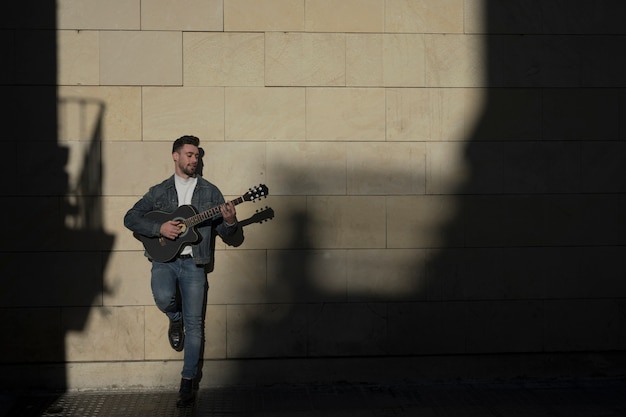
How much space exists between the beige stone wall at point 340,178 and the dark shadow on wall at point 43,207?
28 mm

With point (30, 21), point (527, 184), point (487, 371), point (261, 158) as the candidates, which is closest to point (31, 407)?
point (261, 158)

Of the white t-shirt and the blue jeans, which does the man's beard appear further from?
the blue jeans

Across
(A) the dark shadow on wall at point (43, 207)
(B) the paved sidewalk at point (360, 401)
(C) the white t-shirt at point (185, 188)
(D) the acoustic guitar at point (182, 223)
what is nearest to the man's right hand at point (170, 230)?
(D) the acoustic guitar at point (182, 223)

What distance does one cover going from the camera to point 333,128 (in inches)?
292

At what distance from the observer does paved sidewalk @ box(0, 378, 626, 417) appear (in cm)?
671

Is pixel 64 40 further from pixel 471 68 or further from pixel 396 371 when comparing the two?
pixel 396 371

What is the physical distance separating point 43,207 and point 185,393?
6.99ft

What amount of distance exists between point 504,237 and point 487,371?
4.26 ft

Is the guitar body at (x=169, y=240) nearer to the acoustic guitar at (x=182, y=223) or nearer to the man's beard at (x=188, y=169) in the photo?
the acoustic guitar at (x=182, y=223)

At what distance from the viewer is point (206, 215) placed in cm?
680

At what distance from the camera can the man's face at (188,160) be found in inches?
274

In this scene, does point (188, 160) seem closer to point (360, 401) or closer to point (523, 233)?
point (360, 401)

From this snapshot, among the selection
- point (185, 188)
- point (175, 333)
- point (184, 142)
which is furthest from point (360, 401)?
point (184, 142)

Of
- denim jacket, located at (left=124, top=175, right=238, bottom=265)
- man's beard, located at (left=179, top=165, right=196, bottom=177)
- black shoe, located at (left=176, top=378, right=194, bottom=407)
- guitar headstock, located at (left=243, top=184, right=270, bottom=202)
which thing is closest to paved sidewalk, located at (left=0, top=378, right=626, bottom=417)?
black shoe, located at (left=176, top=378, right=194, bottom=407)
